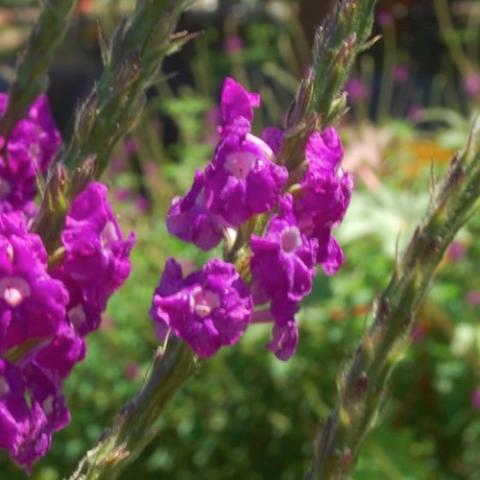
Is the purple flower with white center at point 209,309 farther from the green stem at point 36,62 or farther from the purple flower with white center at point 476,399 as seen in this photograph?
the purple flower with white center at point 476,399

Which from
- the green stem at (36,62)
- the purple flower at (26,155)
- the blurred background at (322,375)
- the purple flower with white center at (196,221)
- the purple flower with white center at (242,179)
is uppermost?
the purple flower with white center at (242,179)

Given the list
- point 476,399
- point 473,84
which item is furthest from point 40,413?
point 473,84

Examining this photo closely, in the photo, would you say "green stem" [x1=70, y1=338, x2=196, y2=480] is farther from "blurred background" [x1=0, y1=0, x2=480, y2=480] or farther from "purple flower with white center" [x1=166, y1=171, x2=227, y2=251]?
"blurred background" [x1=0, y1=0, x2=480, y2=480]

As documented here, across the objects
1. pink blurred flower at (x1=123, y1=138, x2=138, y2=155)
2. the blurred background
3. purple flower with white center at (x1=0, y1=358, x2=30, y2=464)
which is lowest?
pink blurred flower at (x1=123, y1=138, x2=138, y2=155)

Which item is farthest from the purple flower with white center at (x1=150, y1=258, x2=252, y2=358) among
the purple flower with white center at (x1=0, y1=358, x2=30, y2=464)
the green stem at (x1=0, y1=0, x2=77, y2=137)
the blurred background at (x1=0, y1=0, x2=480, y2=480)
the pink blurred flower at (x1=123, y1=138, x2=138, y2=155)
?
the pink blurred flower at (x1=123, y1=138, x2=138, y2=155)

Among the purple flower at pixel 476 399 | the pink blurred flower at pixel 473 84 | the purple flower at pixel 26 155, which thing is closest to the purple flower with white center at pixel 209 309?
the purple flower at pixel 26 155

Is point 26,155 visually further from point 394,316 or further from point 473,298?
point 473,298

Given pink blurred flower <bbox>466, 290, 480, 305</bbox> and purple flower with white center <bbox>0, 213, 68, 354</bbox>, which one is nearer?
purple flower with white center <bbox>0, 213, 68, 354</bbox>
